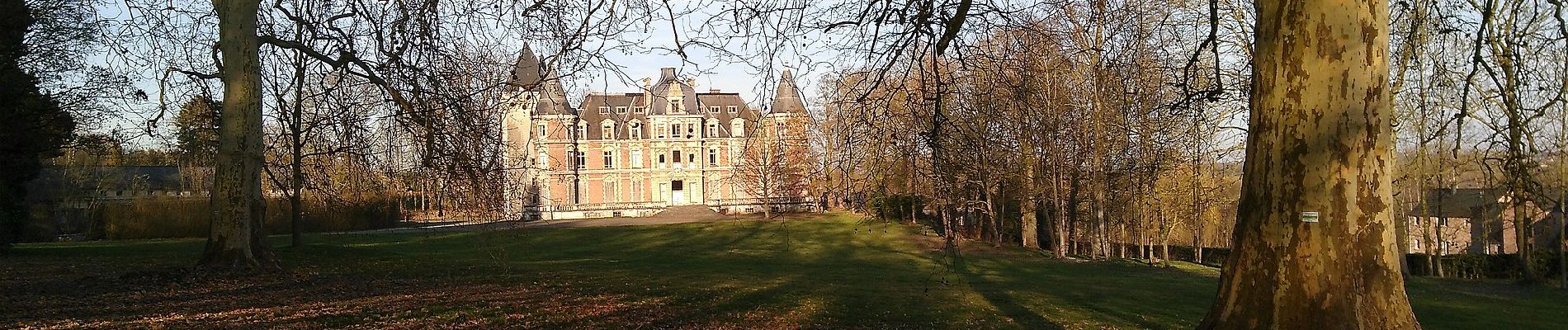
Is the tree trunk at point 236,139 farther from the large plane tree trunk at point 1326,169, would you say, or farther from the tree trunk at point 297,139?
the large plane tree trunk at point 1326,169

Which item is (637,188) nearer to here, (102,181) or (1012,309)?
(102,181)

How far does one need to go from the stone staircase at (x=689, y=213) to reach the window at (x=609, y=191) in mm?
4162

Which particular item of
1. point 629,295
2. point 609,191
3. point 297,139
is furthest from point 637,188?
point 629,295

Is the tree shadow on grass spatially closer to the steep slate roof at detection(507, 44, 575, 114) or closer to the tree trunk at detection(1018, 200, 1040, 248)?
the steep slate roof at detection(507, 44, 575, 114)

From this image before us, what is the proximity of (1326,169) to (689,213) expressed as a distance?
4259 cm

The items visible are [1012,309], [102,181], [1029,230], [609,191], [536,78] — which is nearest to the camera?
[536,78]

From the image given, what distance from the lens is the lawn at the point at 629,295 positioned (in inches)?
305

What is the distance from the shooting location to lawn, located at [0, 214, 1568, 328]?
774cm

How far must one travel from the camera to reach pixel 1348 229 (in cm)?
418

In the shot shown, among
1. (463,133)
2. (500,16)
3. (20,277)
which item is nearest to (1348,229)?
(500,16)

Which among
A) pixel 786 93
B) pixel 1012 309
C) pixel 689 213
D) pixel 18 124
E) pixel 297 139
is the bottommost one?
pixel 1012 309

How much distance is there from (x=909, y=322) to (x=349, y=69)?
20.8 feet

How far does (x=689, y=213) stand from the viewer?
4616 centimetres

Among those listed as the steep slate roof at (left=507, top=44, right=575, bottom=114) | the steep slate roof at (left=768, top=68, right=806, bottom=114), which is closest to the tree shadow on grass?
the steep slate roof at (left=768, top=68, right=806, bottom=114)
